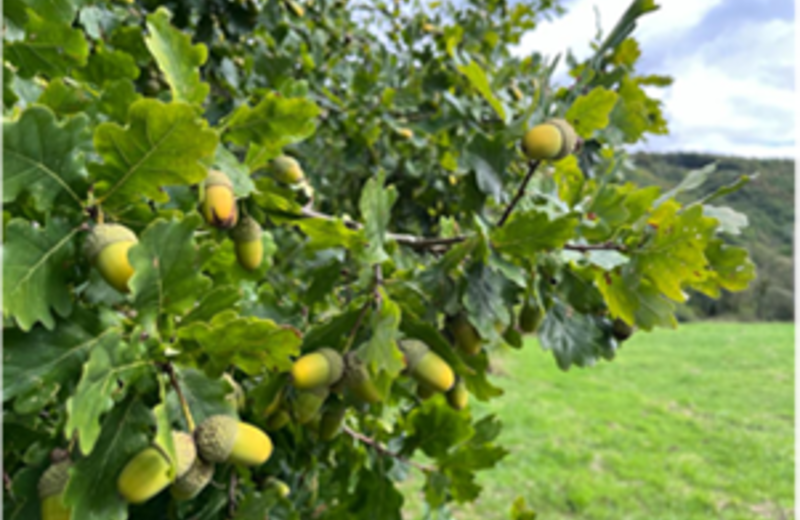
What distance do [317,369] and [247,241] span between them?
0.73ft

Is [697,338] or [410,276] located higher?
[410,276]

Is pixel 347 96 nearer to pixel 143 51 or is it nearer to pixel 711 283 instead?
pixel 143 51

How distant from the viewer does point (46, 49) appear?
876mm

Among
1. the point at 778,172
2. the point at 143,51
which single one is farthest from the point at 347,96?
the point at 778,172

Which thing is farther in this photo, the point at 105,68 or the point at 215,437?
the point at 105,68

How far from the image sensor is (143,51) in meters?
1.38

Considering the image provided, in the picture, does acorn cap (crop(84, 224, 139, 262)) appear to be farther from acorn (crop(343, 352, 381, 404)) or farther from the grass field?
the grass field

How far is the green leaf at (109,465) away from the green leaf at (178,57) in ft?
1.29

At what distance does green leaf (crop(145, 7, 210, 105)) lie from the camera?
2.65 ft

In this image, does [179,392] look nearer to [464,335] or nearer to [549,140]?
[464,335]

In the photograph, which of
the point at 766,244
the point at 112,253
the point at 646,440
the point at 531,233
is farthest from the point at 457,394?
the point at 766,244

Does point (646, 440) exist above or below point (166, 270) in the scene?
below

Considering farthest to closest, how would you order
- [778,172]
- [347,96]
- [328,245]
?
[778,172]
[347,96]
[328,245]

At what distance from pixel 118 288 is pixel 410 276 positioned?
0.53 m
